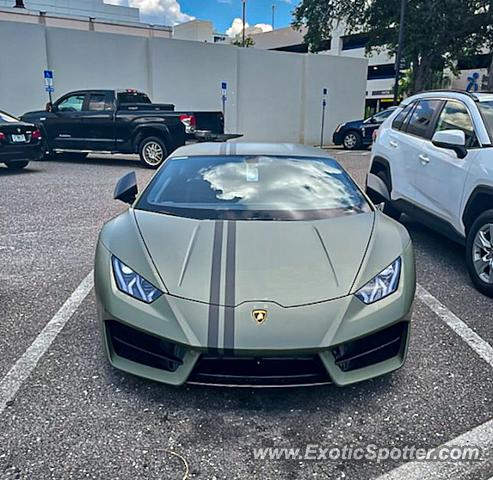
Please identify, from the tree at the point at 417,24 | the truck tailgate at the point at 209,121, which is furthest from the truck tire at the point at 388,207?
the tree at the point at 417,24

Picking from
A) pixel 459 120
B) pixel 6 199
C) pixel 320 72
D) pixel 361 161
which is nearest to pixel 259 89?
pixel 320 72

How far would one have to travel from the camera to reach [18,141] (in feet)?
32.0

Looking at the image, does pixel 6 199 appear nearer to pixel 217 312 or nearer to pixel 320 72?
pixel 217 312

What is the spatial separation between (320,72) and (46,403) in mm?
20543

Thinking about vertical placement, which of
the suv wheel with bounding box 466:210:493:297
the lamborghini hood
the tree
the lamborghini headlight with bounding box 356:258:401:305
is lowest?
the suv wheel with bounding box 466:210:493:297

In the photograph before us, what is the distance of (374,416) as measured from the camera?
2.47 metres

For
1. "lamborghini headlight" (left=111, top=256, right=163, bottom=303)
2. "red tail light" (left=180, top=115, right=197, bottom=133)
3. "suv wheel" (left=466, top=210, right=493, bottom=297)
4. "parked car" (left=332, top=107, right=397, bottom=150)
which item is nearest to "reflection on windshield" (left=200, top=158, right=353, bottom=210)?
"lamborghini headlight" (left=111, top=256, right=163, bottom=303)

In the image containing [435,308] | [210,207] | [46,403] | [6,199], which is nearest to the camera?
[46,403]

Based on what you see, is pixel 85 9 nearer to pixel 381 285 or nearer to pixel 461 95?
pixel 461 95

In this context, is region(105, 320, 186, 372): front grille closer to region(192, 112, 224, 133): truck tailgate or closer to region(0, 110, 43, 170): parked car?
region(0, 110, 43, 170): parked car

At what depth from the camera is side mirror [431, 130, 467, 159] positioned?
423cm

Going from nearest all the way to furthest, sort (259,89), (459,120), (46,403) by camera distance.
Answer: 1. (46,403)
2. (459,120)
3. (259,89)

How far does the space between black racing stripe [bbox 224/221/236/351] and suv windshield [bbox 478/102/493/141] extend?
292 cm

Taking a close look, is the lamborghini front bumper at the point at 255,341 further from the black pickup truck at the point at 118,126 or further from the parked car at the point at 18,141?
the black pickup truck at the point at 118,126
